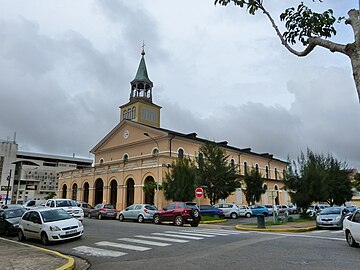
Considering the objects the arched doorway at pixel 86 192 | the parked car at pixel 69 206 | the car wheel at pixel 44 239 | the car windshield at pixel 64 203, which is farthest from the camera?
the arched doorway at pixel 86 192

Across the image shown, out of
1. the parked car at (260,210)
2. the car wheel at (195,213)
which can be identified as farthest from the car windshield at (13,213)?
the parked car at (260,210)

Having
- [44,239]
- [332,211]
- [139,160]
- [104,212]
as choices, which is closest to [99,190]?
[139,160]

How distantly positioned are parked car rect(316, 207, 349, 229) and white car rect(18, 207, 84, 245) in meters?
14.9

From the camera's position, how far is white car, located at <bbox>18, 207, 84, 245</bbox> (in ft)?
45.7

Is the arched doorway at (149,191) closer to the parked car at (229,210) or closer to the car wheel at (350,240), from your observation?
the parked car at (229,210)

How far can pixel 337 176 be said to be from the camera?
149ft

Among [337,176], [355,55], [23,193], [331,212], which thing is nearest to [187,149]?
[337,176]

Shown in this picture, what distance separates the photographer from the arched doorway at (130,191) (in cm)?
3916

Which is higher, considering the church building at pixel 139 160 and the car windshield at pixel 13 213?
the church building at pixel 139 160

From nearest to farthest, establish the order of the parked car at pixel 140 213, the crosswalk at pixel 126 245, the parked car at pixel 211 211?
1. the crosswalk at pixel 126 245
2. the parked car at pixel 140 213
3. the parked car at pixel 211 211

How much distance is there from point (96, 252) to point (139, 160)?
26823mm

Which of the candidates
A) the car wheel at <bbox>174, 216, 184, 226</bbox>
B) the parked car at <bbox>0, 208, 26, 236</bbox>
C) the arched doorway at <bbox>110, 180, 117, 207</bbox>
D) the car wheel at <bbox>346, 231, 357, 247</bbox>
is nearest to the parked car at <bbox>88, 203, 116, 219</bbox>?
the arched doorway at <bbox>110, 180, 117, 207</bbox>

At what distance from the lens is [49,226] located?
46.0 ft

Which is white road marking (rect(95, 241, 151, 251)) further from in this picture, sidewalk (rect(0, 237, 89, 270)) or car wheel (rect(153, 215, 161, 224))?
car wheel (rect(153, 215, 161, 224))
